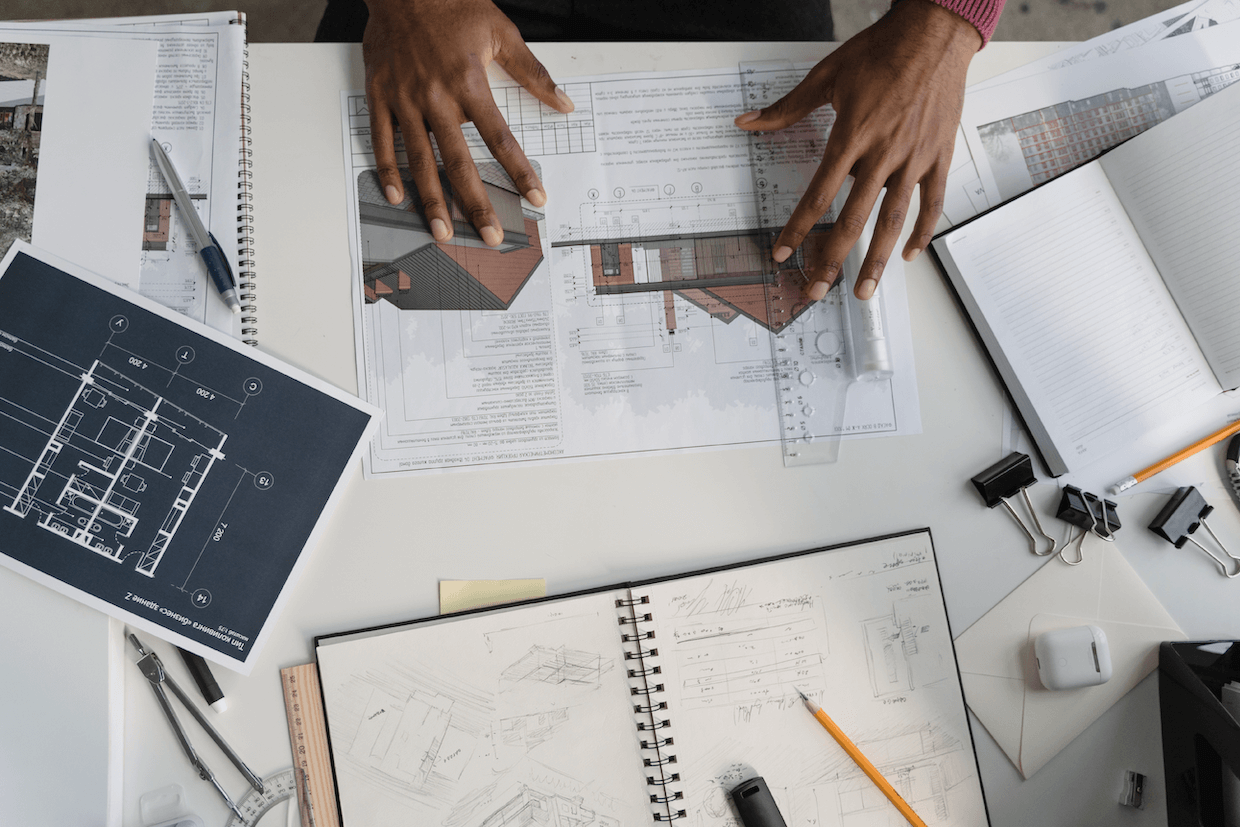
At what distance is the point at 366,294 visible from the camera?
0.82 metres

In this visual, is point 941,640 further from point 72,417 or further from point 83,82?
point 83,82

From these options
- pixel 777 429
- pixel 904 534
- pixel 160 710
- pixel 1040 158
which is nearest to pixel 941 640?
pixel 904 534

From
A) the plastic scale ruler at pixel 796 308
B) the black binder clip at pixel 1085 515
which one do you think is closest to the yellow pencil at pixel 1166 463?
the black binder clip at pixel 1085 515

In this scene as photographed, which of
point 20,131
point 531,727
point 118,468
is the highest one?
point 20,131

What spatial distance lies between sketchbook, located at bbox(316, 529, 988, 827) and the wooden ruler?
0.02 m

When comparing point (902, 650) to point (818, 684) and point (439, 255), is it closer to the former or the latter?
point (818, 684)

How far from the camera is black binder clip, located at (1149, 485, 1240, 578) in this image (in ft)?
2.88

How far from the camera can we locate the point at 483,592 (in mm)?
800

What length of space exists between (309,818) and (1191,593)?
1.02 metres

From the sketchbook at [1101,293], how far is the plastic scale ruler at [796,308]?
0.55ft

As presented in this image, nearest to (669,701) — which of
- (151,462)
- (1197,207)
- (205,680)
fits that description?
(205,680)

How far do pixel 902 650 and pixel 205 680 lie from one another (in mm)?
750

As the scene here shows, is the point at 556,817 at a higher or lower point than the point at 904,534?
lower

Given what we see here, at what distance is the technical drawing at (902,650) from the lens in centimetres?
84
